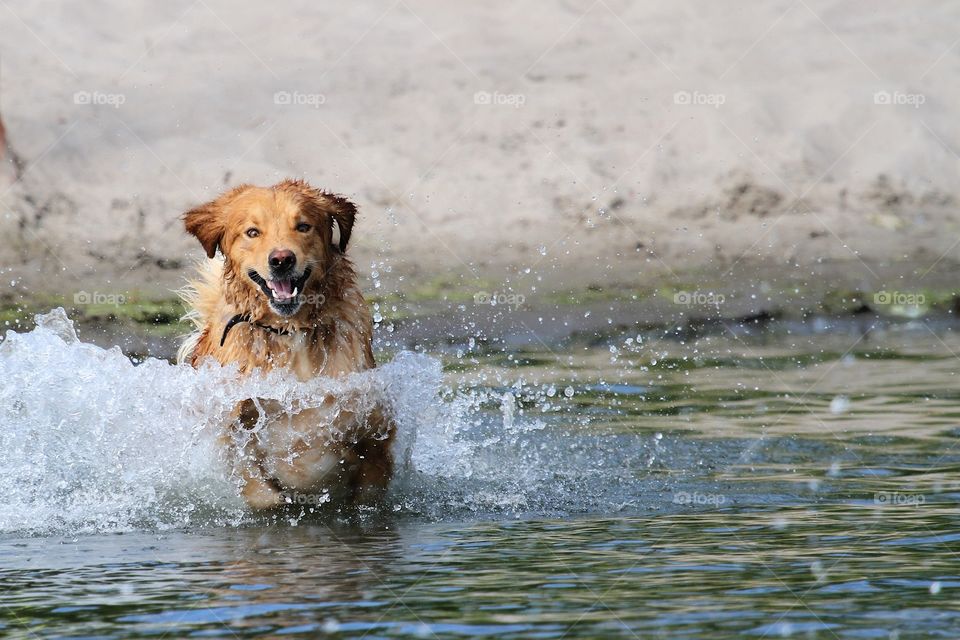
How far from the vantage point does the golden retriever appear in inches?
329

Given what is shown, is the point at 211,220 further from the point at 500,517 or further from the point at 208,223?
the point at 500,517

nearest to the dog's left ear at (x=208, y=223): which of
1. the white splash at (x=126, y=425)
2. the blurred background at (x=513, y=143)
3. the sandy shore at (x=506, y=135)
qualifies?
the white splash at (x=126, y=425)

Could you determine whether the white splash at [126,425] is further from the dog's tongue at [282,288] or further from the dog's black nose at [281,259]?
the dog's black nose at [281,259]

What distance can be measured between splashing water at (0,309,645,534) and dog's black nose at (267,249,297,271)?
2.03ft

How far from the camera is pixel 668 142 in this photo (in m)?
17.5

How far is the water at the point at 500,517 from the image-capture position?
5934mm

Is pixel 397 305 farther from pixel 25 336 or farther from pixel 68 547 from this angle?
pixel 68 547

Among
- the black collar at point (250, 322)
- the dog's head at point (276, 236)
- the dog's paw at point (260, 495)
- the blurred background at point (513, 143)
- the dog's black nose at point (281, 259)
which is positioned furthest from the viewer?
the blurred background at point (513, 143)

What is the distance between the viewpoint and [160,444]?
8.62 meters

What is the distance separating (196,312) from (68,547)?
223 centimetres

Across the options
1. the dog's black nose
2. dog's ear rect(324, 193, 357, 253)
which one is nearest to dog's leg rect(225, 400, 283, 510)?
the dog's black nose

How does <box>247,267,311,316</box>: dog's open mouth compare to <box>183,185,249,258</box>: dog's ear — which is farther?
<box>183,185,249,258</box>: dog's ear

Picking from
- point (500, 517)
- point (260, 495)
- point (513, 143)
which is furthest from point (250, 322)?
point (513, 143)

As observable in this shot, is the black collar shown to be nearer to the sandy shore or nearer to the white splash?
the white splash
